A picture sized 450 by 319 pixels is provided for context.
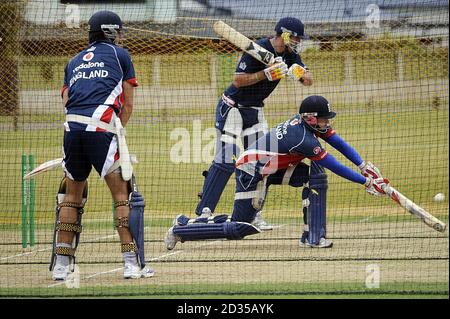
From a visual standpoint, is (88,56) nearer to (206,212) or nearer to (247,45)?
(247,45)

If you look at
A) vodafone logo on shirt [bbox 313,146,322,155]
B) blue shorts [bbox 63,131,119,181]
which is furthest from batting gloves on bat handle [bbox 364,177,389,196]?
blue shorts [bbox 63,131,119,181]

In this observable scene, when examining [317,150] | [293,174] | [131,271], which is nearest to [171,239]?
[131,271]

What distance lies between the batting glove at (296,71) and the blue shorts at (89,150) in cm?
280

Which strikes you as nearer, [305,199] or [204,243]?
[305,199]

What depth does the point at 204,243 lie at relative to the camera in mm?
11031

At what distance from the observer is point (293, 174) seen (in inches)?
395

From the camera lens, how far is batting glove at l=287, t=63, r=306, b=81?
10672mm

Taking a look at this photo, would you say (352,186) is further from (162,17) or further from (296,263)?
(296,263)

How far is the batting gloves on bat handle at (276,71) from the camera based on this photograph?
Result: 415 inches

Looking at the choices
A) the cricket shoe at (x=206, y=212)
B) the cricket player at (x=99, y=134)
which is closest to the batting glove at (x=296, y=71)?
the cricket shoe at (x=206, y=212)

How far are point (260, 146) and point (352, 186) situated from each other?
784 cm

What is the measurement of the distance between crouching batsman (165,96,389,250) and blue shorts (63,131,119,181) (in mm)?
1406

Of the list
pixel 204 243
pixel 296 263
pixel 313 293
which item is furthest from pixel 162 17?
pixel 313 293

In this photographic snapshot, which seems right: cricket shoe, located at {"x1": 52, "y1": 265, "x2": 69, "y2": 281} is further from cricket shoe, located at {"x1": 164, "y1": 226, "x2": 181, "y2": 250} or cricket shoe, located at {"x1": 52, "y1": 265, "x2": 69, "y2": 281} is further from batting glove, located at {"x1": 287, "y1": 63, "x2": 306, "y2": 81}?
batting glove, located at {"x1": 287, "y1": 63, "x2": 306, "y2": 81}
